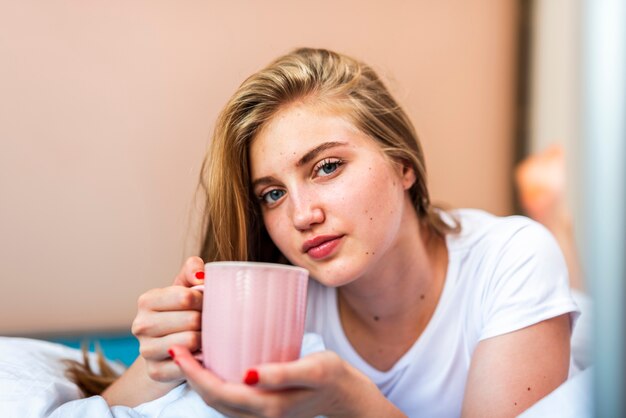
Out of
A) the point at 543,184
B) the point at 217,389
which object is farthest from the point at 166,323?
the point at 543,184

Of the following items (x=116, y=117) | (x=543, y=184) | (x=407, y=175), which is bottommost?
(x=543, y=184)

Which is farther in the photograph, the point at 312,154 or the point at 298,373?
the point at 312,154

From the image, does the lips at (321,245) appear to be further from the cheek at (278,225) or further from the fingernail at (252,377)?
the fingernail at (252,377)

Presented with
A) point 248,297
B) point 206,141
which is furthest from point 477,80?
point 248,297

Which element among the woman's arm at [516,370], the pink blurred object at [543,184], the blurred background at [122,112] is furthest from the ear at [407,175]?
the pink blurred object at [543,184]

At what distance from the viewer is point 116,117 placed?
82 cm

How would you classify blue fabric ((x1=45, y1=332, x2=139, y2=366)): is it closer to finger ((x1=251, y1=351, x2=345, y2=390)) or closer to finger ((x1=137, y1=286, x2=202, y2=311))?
finger ((x1=137, y1=286, x2=202, y2=311))

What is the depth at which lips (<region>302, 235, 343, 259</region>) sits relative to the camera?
714 millimetres

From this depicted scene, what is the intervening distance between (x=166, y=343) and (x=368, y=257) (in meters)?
0.26

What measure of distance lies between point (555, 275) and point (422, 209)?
228 millimetres

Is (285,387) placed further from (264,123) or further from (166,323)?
(264,123)

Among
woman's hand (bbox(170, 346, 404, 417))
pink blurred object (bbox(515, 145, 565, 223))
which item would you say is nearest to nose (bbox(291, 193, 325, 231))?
woman's hand (bbox(170, 346, 404, 417))

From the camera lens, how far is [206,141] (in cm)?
85

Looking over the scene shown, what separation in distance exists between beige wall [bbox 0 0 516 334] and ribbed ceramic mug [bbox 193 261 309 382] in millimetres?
354
